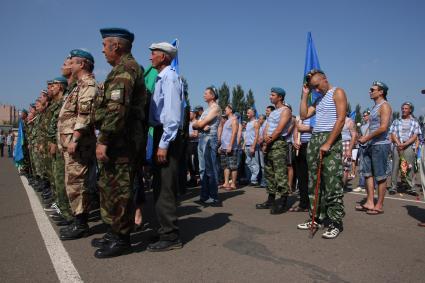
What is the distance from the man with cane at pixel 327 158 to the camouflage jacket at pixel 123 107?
2.22 meters

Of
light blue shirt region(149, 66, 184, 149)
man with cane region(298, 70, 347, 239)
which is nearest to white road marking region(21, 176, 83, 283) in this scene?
light blue shirt region(149, 66, 184, 149)

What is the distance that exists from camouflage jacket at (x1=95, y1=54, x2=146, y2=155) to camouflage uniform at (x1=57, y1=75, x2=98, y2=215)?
831mm

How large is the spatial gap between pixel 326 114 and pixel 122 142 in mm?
2502

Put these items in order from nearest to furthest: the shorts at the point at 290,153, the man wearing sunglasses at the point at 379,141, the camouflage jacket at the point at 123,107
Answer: the camouflage jacket at the point at 123,107, the man wearing sunglasses at the point at 379,141, the shorts at the point at 290,153

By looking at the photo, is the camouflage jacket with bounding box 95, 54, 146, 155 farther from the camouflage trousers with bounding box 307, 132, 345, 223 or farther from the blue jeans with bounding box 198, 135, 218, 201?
the blue jeans with bounding box 198, 135, 218, 201

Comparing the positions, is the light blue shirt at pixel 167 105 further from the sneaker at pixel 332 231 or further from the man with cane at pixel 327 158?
the sneaker at pixel 332 231

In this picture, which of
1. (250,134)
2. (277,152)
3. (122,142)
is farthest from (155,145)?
(250,134)

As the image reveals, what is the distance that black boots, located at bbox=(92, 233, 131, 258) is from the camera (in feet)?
11.2

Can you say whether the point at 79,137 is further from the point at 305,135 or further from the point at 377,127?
the point at 377,127

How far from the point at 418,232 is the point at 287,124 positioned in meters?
2.38


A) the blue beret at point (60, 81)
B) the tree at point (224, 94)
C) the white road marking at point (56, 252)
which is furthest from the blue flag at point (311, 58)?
the tree at point (224, 94)

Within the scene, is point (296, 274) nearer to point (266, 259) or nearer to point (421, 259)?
point (266, 259)

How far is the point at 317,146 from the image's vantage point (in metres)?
4.43

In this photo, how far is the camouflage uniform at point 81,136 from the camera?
13.7 feet
